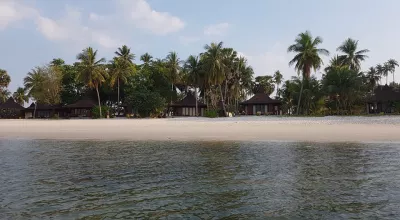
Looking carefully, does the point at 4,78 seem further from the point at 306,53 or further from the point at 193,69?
the point at 306,53

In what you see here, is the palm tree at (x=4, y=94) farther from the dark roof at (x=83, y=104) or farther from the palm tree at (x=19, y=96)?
the dark roof at (x=83, y=104)

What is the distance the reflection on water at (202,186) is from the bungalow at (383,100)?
38513 millimetres

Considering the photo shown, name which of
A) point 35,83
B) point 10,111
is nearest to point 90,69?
point 35,83

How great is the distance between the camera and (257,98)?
54.9m

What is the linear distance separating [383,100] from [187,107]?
97.9 feet

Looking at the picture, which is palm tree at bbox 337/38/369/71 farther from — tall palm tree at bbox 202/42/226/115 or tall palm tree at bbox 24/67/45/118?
tall palm tree at bbox 24/67/45/118

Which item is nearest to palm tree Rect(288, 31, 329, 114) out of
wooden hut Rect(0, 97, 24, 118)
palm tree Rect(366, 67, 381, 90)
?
palm tree Rect(366, 67, 381, 90)

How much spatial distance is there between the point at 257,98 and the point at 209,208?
1977 inches

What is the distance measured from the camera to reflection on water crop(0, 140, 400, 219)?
552 centimetres

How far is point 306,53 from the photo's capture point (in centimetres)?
4275

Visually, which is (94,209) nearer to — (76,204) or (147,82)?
(76,204)

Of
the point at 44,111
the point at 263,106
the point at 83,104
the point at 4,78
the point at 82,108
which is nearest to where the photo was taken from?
the point at 263,106

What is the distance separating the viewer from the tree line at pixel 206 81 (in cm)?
4212

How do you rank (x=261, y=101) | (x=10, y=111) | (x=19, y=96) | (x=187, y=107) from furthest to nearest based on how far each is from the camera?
1. (x=19, y=96)
2. (x=10, y=111)
3. (x=187, y=107)
4. (x=261, y=101)
